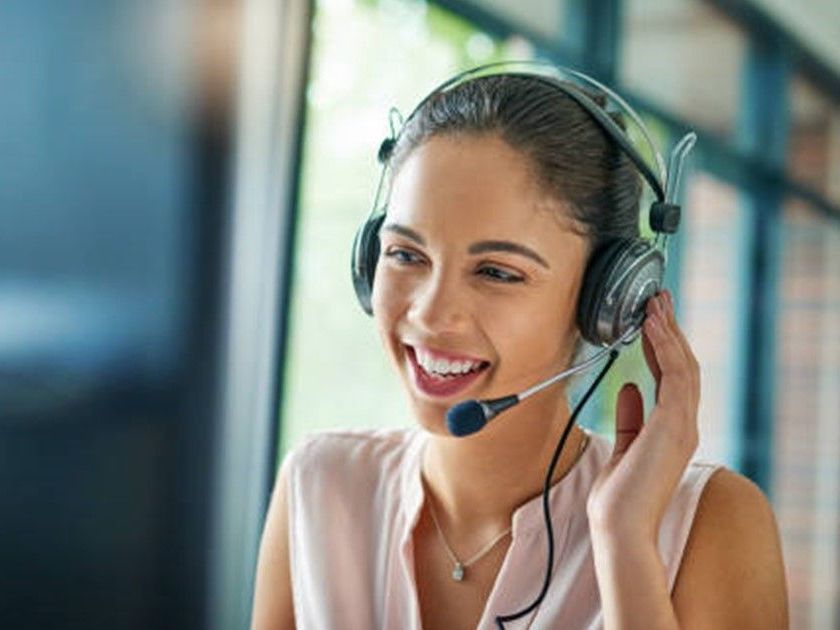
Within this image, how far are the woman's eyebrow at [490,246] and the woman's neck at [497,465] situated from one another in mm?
182

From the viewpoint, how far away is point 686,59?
13.9ft

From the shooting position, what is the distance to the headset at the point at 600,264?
3.92ft

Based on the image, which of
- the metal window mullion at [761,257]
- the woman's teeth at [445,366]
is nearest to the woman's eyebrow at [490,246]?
the woman's teeth at [445,366]

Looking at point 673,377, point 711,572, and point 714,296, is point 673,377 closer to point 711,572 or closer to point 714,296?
point 711,572

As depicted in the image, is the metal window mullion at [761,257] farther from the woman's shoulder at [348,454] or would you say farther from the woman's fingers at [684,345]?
the woman's fingers at [684,345]

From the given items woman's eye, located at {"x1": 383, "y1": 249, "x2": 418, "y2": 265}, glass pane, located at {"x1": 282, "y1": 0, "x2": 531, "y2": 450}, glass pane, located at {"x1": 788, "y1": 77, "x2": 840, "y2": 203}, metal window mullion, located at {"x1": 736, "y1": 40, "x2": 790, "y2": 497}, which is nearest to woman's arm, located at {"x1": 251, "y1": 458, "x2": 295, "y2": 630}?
woman's eye, located at {"x1": 383, "y1": 249, "x2": 418, "y2": 265}

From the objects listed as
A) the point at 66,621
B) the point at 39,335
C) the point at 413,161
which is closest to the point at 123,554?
the point at 66,621

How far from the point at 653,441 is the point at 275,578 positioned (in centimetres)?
52

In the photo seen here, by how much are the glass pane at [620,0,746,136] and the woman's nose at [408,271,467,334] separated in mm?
2723

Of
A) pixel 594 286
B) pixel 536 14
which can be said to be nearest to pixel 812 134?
pixel 536 14

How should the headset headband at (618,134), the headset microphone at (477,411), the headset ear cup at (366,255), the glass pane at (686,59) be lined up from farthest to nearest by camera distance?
the glass pane at (686,59) < the headset ear cup at (366,255) < the headset headband at (618,134) < the headset microphone at (477,411)

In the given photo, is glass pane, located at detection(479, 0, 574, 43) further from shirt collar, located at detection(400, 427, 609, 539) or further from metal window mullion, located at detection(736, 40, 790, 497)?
shirt collar, located at detection(400, 427, 609, 539)

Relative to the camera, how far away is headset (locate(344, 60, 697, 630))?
1.20 meters

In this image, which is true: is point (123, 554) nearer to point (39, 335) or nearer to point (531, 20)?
point (39, 335)
